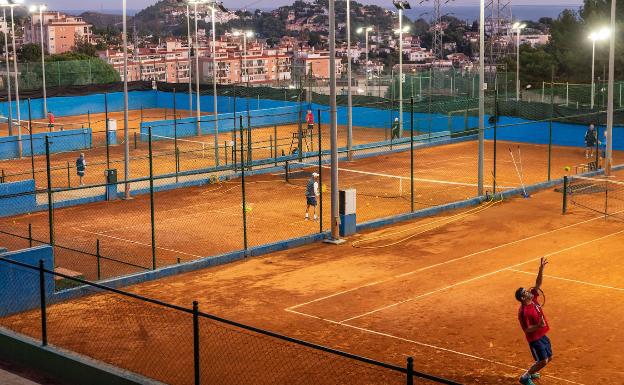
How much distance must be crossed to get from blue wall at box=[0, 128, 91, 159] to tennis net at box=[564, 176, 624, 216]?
2308 centimetres

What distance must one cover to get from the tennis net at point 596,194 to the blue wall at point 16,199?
17.0m

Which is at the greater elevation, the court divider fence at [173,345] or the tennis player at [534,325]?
the tennis player at [534,325]

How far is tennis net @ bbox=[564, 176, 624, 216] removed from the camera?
107ft

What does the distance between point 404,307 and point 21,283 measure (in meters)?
7.87

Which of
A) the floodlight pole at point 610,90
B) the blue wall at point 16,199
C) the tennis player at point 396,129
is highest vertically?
the floodlight pole at point 610,90

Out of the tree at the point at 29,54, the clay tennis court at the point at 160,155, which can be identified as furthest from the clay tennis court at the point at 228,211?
the tree at the point at 29,54

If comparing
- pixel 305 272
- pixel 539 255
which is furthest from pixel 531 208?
pixel 305 272

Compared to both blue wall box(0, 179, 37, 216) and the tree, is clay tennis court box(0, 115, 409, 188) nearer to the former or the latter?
blue wall box(0, 179, 37, 216)

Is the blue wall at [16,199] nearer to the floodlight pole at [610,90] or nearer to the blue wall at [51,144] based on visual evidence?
the blue wall at [51,144]

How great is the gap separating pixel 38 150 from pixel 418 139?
18.5 meters

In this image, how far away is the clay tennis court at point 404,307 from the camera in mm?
17969

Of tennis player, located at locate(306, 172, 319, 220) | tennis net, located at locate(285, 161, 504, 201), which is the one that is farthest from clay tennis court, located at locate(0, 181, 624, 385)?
tennis net, located at locate(285, 161, 504, 201)

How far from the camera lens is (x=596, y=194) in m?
35.4

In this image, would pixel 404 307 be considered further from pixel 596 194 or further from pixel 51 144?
pixel 51 144
